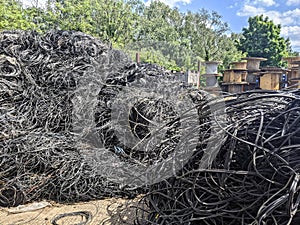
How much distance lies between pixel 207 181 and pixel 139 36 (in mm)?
13791

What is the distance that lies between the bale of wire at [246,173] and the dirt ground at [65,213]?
85 centimetres

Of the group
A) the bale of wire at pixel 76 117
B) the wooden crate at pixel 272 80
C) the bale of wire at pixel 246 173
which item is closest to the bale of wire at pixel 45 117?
the bale of wire at pixel 76 117

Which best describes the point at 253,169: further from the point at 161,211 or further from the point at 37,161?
the point at 37,161

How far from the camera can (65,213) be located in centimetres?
208

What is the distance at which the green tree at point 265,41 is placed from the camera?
42.9 ft

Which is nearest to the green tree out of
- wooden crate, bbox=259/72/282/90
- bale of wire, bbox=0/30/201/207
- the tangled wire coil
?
wooden crate, bbox=259/72/282/90

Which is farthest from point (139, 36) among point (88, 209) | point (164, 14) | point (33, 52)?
point (88, 209)

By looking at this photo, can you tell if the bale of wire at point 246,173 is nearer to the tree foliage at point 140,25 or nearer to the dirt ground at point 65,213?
the dirt ground at point 65,213

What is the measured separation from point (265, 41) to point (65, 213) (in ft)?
46.4

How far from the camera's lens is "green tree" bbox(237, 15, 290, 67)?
1308cm

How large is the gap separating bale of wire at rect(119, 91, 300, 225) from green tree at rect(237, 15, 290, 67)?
13605 millimetres

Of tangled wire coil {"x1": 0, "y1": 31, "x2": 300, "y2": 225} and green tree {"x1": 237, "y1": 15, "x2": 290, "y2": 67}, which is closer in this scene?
A: tangled wire coil {"x1": 0, "y1": 31, "x2": 300, "y2": 225}

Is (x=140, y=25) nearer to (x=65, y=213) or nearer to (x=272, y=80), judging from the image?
(x=272, y=80)

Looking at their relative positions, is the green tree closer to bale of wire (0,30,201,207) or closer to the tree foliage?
the tree foliage
